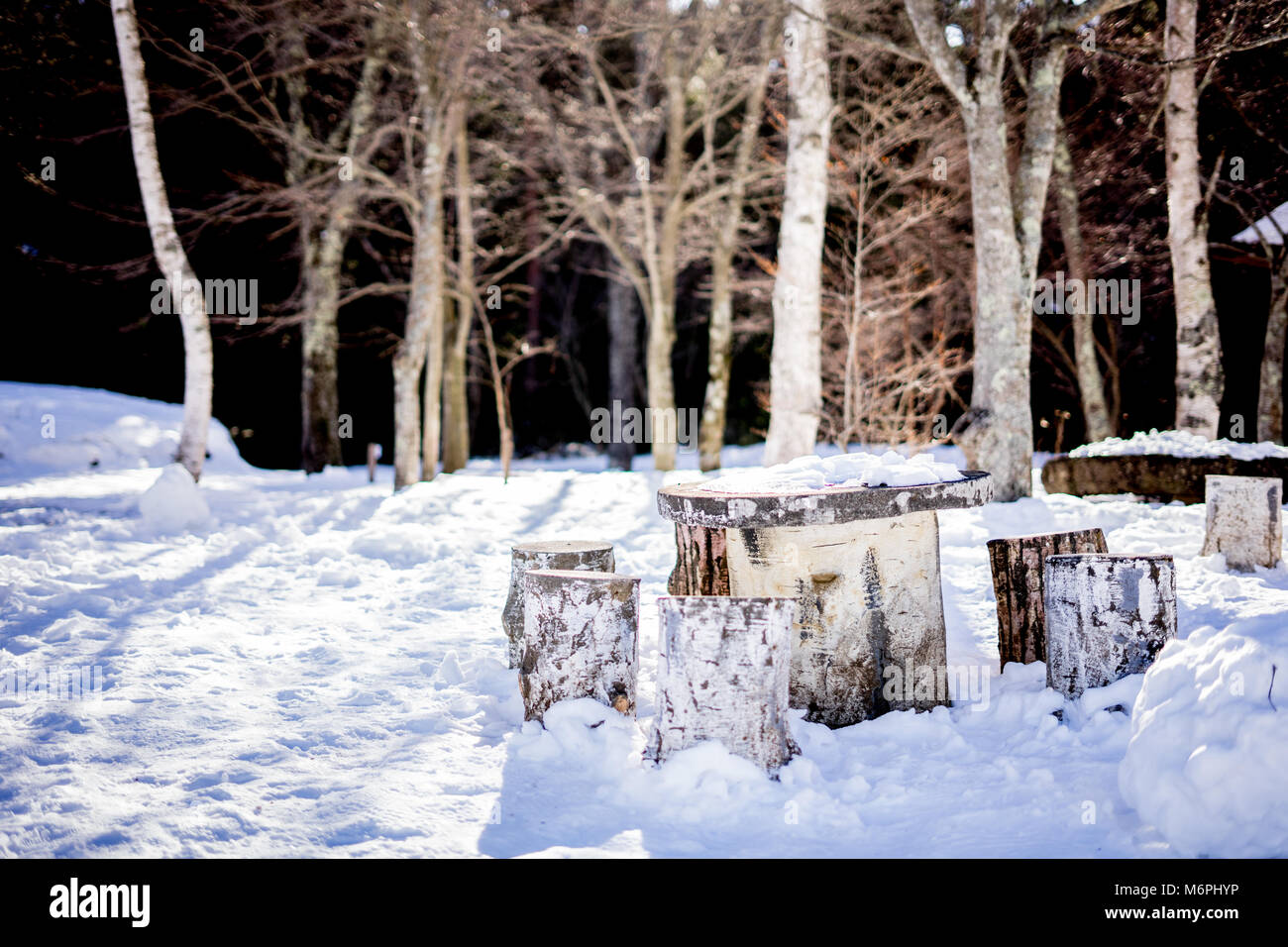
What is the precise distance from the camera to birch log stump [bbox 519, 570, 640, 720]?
3.05 metres

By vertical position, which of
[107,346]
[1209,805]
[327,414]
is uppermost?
[107,346]

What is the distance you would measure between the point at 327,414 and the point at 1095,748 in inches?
519

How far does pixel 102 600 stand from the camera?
4.96 metres

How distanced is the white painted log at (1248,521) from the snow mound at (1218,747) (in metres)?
3.37

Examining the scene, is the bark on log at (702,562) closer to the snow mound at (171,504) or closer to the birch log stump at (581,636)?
the birch log stump at (581,636)

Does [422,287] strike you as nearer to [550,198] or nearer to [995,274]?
[550,198]

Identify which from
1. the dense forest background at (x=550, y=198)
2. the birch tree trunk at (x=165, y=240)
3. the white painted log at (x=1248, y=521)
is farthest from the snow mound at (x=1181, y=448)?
the birch tree trunk at (x=165, y=240)

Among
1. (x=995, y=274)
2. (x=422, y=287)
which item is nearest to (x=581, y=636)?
(x=995, y=274)

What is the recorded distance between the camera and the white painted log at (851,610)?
10.2 ft

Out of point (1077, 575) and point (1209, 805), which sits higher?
point (1077, 575)

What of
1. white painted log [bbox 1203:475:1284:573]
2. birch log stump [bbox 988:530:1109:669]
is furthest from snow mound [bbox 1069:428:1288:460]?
birch log stump [bbox 988:530:1109:669]

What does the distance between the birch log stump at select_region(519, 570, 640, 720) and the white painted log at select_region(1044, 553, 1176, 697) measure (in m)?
1.68
